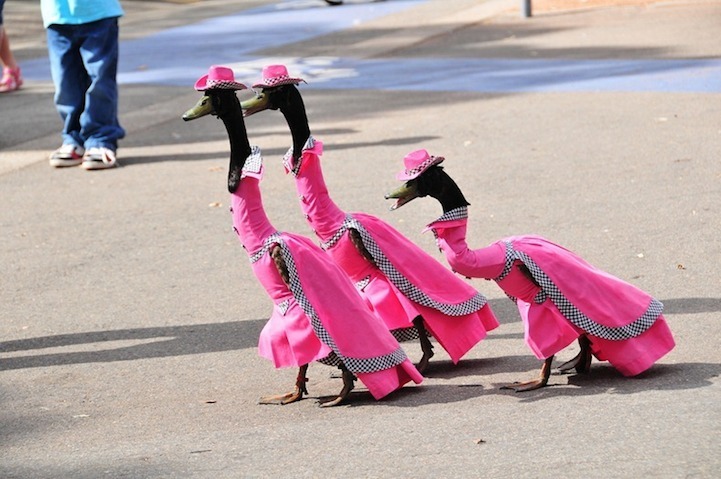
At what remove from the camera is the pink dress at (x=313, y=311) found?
5.14m

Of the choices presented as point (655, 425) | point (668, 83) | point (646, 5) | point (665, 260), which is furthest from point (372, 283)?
point (646, 5)

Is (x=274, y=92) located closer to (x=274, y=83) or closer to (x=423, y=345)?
(x=274, y=83)

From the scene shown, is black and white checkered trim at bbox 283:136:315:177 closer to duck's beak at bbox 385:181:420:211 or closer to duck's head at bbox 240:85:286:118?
duck's head at bbox 240:85:286:118

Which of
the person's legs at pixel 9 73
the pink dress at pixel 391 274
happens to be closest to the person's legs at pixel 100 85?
the person's legs at pixel 9 73

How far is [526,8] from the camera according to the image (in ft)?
57.6

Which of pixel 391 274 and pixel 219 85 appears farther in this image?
pixel 391 274

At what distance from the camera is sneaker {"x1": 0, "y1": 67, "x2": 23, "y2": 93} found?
46.8 ft

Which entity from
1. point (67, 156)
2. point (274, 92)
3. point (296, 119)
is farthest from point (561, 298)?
point (67, 156)

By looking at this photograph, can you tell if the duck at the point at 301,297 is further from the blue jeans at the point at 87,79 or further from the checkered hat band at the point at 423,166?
the blue jeans at the point at 87,79

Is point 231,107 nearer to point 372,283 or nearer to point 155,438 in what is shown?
point 372,283

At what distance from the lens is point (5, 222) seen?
8.93 metres

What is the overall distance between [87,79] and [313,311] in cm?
600

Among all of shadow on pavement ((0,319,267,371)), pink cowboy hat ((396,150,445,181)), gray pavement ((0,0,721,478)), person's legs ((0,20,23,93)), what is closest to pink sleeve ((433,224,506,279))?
pink cowboy hat ((396,150,445,181))

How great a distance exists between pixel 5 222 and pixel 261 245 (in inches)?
169
